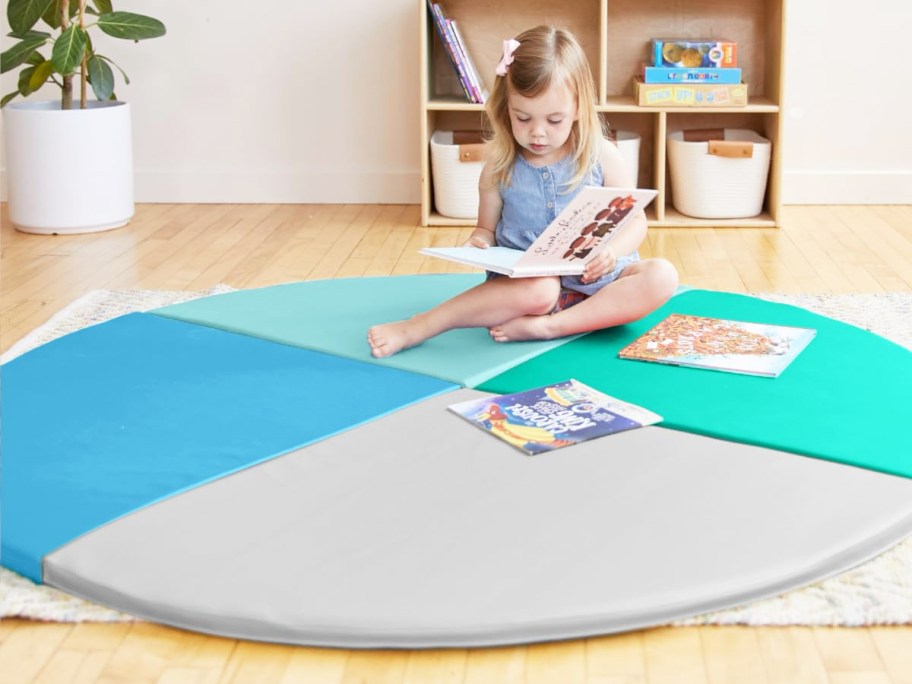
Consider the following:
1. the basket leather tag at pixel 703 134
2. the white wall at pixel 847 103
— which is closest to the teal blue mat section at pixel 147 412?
the basket leather tag at pixel 703 134

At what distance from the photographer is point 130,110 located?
3639mm

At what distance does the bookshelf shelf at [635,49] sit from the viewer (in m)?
3.42

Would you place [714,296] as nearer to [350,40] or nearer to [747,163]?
[747,163]

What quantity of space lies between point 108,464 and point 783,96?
240cm

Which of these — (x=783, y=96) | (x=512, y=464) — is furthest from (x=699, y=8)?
(x=512, y=464)

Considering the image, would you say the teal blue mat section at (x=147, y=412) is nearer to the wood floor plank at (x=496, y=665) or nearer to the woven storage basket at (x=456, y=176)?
the wood floor plank at (x=496, y=665)

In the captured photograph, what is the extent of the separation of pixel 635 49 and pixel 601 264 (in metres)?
1.77

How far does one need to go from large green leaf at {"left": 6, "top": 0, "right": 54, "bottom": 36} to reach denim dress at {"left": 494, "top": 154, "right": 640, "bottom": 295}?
171 centimetres

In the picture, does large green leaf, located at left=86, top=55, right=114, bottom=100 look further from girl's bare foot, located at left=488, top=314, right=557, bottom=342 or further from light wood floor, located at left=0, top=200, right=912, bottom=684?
girl's bare foot, located at left=488, top=314, right=557, bottom=342

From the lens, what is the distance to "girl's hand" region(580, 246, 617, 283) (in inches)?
77.5

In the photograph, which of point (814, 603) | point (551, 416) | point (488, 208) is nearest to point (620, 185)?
point (488, 208)

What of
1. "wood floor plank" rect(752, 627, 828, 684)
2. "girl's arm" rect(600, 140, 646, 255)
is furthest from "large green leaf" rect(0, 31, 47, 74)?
"wood floor plank" rect(752, 627, 828, 684)

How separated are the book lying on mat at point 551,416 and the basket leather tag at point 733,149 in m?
1.75

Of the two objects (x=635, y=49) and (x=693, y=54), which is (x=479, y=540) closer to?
(x=693, y=54)
